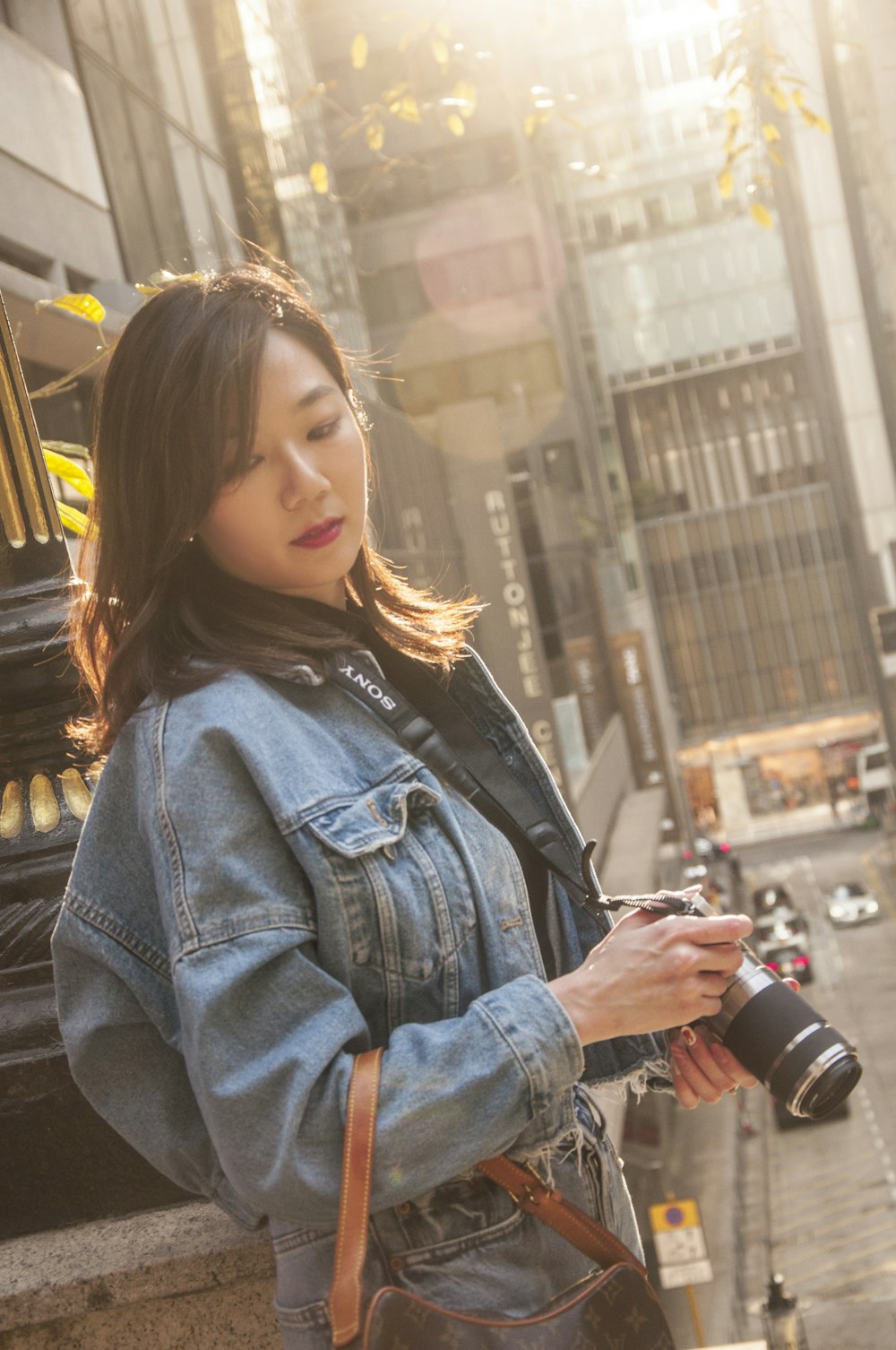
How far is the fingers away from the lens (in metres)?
1.72

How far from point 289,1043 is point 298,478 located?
62 centimetres

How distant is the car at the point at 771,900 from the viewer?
31.3m

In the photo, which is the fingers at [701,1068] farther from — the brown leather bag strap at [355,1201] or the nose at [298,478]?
the nose at [298,478]

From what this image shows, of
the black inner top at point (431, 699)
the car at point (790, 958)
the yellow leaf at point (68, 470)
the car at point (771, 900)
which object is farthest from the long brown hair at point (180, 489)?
the car at point (771, 900)

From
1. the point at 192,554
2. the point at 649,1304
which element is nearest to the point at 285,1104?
the point at 649,1304

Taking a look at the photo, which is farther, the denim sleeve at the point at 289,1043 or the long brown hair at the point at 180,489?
the long brown hair at the point at 180,489

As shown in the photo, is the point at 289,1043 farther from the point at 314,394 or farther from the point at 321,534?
the point at 314,394

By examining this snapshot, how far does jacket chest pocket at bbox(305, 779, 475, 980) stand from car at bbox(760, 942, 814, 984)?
25079 millimetres

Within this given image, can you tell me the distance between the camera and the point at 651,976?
4.79 ft

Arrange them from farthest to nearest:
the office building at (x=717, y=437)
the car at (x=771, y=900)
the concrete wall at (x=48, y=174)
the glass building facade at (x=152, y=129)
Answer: the office building at (x=717, y=437) → the car at (x=771, y=900) → the glass building facade at (x=152, y=129) → the concrete wall at (x=48, y=174)

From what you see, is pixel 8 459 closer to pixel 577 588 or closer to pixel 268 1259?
pixel 268 1259

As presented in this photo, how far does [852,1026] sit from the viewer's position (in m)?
23.9

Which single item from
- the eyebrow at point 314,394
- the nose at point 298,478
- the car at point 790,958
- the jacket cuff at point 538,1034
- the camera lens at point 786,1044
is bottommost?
the car at point 790,958

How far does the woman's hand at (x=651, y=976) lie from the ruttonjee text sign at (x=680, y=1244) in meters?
12.1
